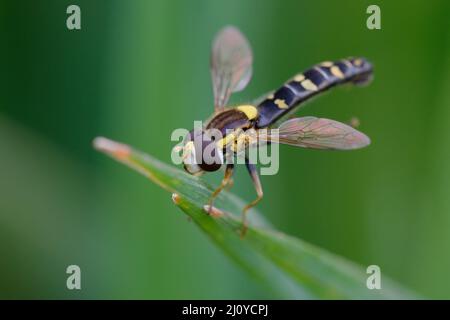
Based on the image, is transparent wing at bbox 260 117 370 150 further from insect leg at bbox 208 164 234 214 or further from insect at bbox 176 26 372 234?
insect leg at bbox 208 164 234 214

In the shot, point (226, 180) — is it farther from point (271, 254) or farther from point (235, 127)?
point (271, 254)

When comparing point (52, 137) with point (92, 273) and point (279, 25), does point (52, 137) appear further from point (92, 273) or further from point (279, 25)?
point (279, 25)

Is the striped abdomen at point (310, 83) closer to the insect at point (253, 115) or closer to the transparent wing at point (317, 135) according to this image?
the insect at point (253, 115)

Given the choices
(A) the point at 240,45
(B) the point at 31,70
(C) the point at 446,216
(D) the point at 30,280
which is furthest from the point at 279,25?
(D) the point at 30,280

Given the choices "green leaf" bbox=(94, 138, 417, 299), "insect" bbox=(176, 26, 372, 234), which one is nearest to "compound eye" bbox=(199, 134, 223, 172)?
"insect" bbox=(176, 26, 372, 234)

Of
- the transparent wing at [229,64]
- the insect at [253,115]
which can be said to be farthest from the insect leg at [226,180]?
the transparent wing at [229,64]

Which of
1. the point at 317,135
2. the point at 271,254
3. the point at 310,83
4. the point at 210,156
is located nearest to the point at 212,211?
the point at 271,254
